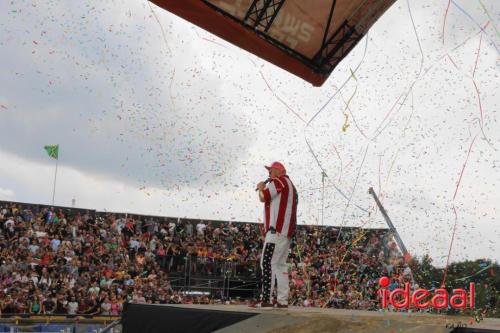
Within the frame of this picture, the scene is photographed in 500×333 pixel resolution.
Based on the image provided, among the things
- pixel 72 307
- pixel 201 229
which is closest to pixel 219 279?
pixel 201 229

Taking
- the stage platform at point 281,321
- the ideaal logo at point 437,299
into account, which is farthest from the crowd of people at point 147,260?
the ideaal logo at point 437,299

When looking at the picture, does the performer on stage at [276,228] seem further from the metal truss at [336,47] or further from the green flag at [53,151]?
the green flag at [53,151]

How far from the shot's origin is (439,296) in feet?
20.3

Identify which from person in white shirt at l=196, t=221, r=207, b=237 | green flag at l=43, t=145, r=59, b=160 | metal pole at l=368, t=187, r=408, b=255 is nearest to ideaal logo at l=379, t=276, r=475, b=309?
metal pole at l=368, t=187, r=408, b=255

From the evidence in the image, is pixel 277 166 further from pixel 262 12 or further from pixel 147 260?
pixel 147 260

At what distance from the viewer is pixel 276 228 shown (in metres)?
7.30

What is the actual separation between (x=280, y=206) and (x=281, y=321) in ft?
6.12

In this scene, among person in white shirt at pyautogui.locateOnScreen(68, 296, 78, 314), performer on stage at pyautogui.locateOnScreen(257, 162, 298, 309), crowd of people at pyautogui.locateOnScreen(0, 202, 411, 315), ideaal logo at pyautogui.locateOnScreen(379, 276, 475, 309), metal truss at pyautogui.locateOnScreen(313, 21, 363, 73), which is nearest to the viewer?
ideaal logo at pyautogui.locateOnScreen(379, 276, 475, 309)

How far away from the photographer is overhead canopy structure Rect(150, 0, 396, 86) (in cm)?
859

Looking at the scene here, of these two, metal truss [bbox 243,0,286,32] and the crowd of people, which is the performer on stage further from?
the crowd of people

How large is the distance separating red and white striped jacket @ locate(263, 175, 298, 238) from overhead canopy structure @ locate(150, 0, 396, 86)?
2656 millimetres

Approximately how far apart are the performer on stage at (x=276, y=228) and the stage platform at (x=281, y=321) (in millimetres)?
964

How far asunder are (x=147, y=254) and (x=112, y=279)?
1599 mm

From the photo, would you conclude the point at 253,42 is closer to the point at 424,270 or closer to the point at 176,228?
the point at 176,228
